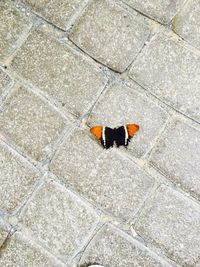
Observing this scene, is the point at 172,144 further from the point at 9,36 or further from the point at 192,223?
the point at 9,36

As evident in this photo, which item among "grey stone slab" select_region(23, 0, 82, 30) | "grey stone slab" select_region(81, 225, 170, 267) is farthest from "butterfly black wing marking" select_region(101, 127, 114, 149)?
"grey stone slab" select_region(23, 0, 82, 30)

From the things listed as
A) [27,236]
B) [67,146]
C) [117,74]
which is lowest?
[27,236]

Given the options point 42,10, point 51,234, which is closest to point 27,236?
point 51,234

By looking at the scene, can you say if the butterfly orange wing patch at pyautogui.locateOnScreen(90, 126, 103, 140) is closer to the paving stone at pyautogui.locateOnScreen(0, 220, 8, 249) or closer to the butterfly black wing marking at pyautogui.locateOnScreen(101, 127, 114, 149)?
the butterfly black wing marking at pyautogui.locateOnScreen(101, 127, 114, 149)

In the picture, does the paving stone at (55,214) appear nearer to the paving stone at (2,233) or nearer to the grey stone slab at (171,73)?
the paving stone at (2,233)

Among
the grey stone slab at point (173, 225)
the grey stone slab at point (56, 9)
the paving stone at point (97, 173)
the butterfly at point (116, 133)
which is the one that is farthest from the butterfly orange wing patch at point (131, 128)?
the grey stone slab at point (56, 9)

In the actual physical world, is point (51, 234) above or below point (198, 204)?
below
